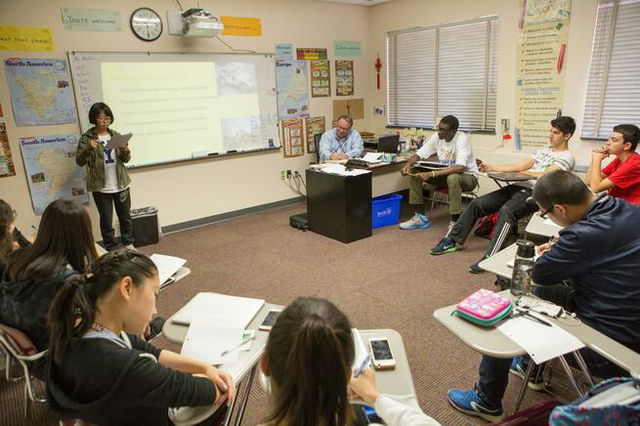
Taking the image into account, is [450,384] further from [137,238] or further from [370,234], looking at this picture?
[137,238]

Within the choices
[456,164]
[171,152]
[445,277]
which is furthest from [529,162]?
[171,152]

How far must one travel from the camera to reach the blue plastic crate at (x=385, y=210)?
4770 millimetres

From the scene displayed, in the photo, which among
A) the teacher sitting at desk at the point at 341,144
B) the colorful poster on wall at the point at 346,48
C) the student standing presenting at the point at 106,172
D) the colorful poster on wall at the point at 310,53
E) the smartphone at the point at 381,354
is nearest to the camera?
the smartphone at the point at 381,354

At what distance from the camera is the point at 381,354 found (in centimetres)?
139

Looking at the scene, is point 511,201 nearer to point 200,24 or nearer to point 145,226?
point 200,24

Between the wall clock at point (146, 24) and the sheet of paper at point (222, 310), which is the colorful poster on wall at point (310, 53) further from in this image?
the sheet of paper at point (222, 310)

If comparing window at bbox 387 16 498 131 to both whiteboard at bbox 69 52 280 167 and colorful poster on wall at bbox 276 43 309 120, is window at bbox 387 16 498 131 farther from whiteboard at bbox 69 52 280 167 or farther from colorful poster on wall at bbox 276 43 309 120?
whiteboard at bbox 69 52 280 167

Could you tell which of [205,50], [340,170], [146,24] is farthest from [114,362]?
[205,50]

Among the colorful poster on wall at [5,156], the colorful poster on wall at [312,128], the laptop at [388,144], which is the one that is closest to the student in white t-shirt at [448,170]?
the laptop at [388,144]

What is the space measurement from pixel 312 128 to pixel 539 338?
466 centimetres

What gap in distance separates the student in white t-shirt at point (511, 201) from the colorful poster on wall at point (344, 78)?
8.10 ft

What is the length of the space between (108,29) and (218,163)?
5.61 ft

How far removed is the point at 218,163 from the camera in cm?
507

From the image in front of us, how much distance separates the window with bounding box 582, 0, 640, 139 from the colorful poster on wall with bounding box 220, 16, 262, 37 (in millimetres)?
3460
